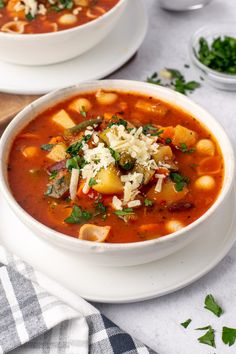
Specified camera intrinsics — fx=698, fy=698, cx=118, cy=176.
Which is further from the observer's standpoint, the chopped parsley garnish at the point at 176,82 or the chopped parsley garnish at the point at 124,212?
the chopped parsley garnish at the point at 176,82

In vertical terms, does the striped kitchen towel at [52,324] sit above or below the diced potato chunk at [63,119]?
below

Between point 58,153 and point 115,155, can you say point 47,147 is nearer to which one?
point 58,153

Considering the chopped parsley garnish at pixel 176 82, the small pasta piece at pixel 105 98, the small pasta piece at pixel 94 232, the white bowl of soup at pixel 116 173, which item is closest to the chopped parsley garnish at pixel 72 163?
the white bowl of soup at pixel 116 173

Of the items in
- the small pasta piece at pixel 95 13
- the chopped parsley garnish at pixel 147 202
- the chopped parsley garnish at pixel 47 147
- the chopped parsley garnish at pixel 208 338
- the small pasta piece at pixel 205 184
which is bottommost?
the chopped parsley garnish at pixel 208 338

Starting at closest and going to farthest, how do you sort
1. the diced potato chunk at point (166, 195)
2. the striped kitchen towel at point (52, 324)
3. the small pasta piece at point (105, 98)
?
the striped kitchen towel at point (52, 324) < the diced potato chunk at point (166, 195) < the small pasta piece at point (105, 98)

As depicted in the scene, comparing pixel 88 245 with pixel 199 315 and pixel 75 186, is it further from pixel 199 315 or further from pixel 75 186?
pixel 199 315

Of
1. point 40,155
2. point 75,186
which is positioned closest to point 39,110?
point 40,155

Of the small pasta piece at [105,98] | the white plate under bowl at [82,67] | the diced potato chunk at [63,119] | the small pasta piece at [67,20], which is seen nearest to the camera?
the diced potato chunk at [63,119]

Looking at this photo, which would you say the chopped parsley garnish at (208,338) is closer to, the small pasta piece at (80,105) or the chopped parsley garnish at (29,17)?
the small pasta piece at (80,105)
